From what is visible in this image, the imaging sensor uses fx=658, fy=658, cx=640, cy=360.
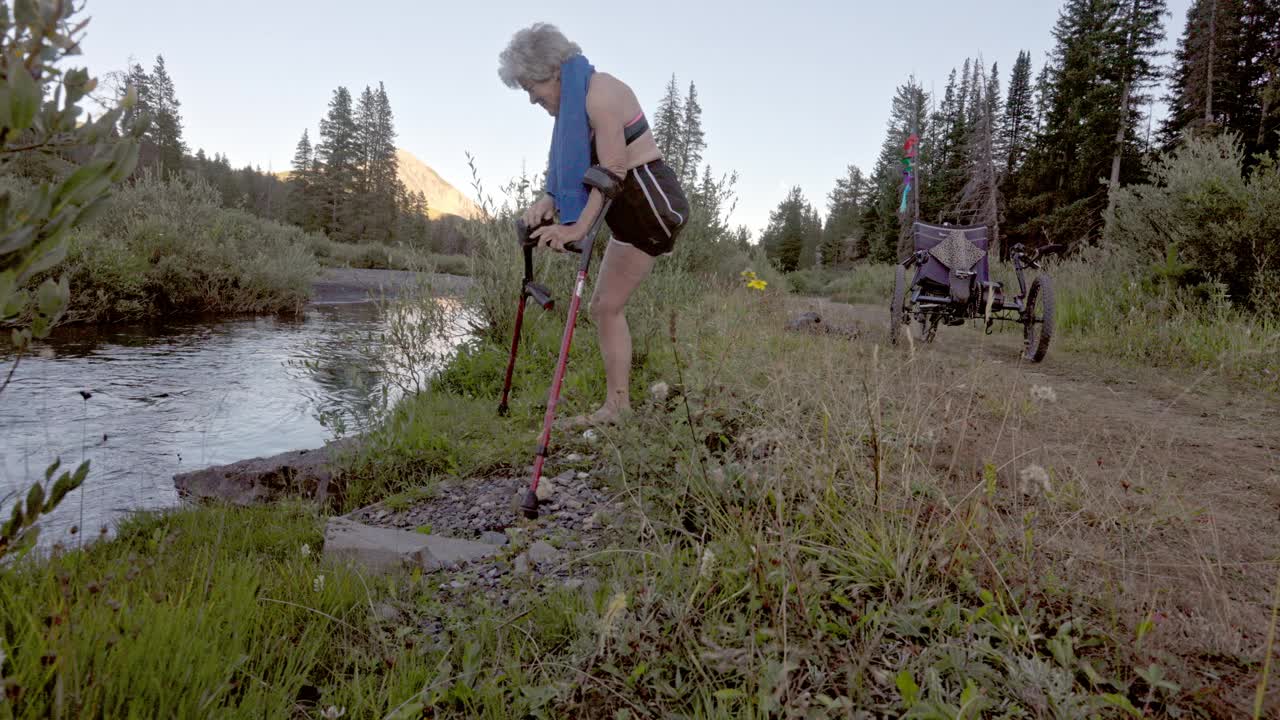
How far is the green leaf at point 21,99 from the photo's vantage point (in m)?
0.87

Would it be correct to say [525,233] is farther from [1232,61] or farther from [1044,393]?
[1232,61]

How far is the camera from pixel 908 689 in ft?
4.72

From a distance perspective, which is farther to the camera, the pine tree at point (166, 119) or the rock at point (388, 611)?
the pine tree at point (166, 119)

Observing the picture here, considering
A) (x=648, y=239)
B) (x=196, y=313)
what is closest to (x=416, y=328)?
(x=648, y=239)

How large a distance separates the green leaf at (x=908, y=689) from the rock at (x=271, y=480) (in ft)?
10.5

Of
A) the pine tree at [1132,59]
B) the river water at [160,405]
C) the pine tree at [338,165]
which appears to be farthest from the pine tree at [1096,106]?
the pine tree at [338,165]

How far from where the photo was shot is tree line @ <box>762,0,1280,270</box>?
30266 mm

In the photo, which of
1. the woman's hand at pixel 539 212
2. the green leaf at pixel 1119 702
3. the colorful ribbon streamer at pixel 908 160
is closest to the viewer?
the green leaf at pixel 1119 702

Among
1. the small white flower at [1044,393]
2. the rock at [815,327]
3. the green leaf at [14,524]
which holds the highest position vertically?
the rock at [815,327]

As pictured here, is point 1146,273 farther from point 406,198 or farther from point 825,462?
point 406,198

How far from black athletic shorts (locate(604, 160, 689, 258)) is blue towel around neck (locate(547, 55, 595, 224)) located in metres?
0.21

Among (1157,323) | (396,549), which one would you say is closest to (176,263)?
(396,549)

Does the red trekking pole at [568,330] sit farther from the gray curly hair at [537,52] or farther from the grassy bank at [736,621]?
the gray curly hair at [537,52]

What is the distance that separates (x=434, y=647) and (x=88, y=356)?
7875mm
